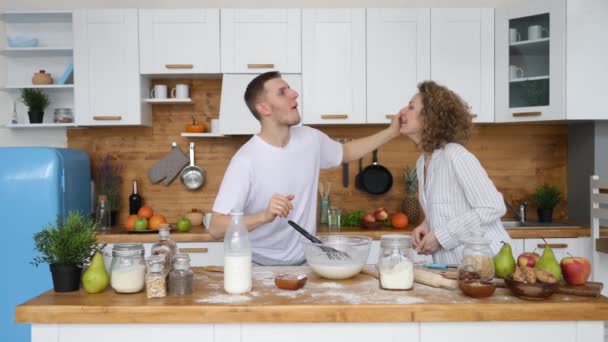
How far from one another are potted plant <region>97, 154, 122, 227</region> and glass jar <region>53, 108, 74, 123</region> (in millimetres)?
373

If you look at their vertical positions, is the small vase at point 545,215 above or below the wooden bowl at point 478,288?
below

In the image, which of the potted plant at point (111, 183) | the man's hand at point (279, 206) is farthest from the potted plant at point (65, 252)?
the potted plant at point (111, 183)

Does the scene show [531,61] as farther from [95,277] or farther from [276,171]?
[95,277]

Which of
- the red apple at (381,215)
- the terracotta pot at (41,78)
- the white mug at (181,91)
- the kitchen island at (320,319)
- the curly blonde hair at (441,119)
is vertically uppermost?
the terracotta pot at (41,78)

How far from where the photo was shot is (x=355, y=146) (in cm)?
286

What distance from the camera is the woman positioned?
6.98ft

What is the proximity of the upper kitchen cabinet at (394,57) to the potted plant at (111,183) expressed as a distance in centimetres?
189

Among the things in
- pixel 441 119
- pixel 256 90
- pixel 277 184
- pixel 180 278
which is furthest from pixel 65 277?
pixel 441 119

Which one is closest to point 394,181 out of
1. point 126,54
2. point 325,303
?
point 126,54

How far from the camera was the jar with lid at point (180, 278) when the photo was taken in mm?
1716

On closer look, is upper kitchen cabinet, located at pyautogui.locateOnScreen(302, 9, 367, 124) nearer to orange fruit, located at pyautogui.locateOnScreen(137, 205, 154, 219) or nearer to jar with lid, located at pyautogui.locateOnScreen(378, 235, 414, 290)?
orange fruit, located at pyautogui.locateOnScreen(137, 205, 154, 219)

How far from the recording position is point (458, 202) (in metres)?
2.26

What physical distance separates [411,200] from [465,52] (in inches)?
42.7

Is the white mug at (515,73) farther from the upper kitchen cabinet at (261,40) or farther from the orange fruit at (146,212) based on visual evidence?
the orange fruit at (146,212)
